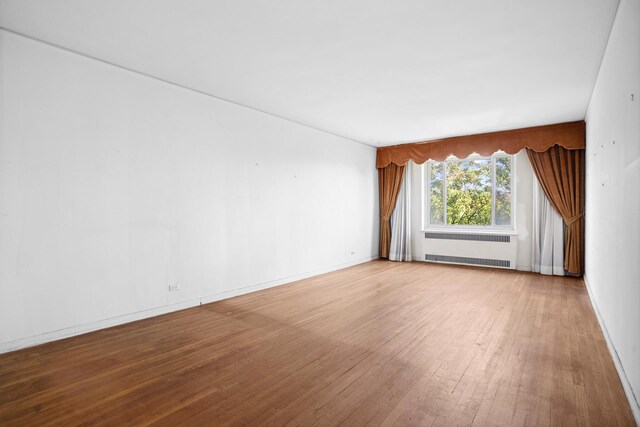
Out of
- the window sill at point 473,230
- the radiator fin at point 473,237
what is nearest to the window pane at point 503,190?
the window sill at point 473,230

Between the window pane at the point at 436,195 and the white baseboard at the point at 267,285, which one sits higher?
the window pane at the point at 436,195

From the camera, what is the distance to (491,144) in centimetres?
630

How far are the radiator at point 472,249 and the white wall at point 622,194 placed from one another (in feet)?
10.7

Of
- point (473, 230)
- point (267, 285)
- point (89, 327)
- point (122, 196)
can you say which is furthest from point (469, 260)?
point (89, 327)

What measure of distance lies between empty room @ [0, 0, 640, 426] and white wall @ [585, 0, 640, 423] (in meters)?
0.04

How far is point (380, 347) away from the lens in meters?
2.92

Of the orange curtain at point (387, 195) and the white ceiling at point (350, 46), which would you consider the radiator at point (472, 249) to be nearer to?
the orange curtain at point (387, 195)

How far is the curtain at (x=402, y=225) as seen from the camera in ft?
25.0

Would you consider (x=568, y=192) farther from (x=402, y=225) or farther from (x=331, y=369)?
(x=331, y=369)

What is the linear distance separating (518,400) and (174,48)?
388 centimetres

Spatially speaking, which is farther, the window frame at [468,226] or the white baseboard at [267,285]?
the window frame at [468,226]

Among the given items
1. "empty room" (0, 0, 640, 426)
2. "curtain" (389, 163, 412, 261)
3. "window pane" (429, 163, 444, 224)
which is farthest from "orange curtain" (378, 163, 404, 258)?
"empty room" (0, 0, 640, 426)

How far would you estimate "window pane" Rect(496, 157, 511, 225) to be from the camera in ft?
21.7

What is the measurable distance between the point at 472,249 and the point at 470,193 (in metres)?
1.19
